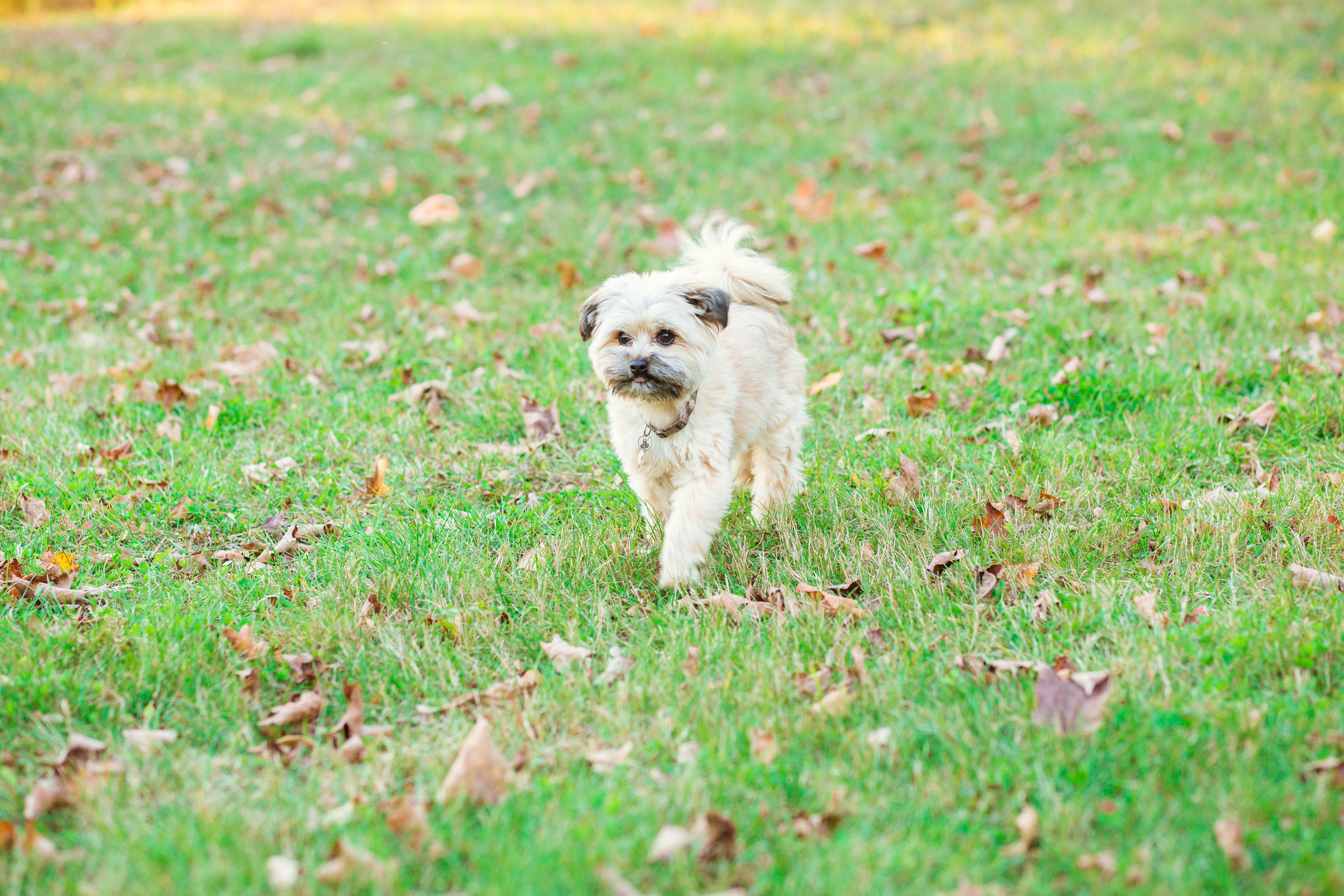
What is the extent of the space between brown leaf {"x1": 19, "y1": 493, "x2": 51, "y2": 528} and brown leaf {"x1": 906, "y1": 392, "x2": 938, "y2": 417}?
4225mm

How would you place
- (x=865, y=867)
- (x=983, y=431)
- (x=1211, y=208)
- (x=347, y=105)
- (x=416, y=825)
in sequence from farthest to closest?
(x=347, y=105) < (x=1211, y=208) < (x=983, y=431) < (x=416, y=825) < (x=865, y=867)

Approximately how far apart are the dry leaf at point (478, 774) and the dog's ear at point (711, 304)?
6.56 ft

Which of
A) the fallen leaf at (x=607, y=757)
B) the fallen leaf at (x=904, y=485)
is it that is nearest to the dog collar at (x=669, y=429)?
the fallen leaf at (x=904, y=485)

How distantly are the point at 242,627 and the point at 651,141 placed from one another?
806 centimetres

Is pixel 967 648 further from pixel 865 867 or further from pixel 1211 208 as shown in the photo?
pixel 1211 208

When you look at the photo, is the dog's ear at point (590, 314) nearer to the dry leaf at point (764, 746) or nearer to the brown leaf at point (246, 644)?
the brown leaf at point (246, 644)

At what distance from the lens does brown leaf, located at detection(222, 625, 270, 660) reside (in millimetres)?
3541

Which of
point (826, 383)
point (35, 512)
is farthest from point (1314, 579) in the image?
point (35, 512)

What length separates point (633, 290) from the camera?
433 cm

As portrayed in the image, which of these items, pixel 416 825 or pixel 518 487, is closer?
pixel 416 825

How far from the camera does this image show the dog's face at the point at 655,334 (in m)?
4.18

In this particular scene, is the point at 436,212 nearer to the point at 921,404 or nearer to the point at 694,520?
the point at 921,404

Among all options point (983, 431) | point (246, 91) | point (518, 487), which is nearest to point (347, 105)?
point (246, 91)

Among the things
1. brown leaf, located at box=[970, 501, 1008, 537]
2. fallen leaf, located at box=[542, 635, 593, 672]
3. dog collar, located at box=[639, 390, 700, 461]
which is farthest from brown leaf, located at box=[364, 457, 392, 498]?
brown leaf, located at box=[970, 501, 1008, 537]
